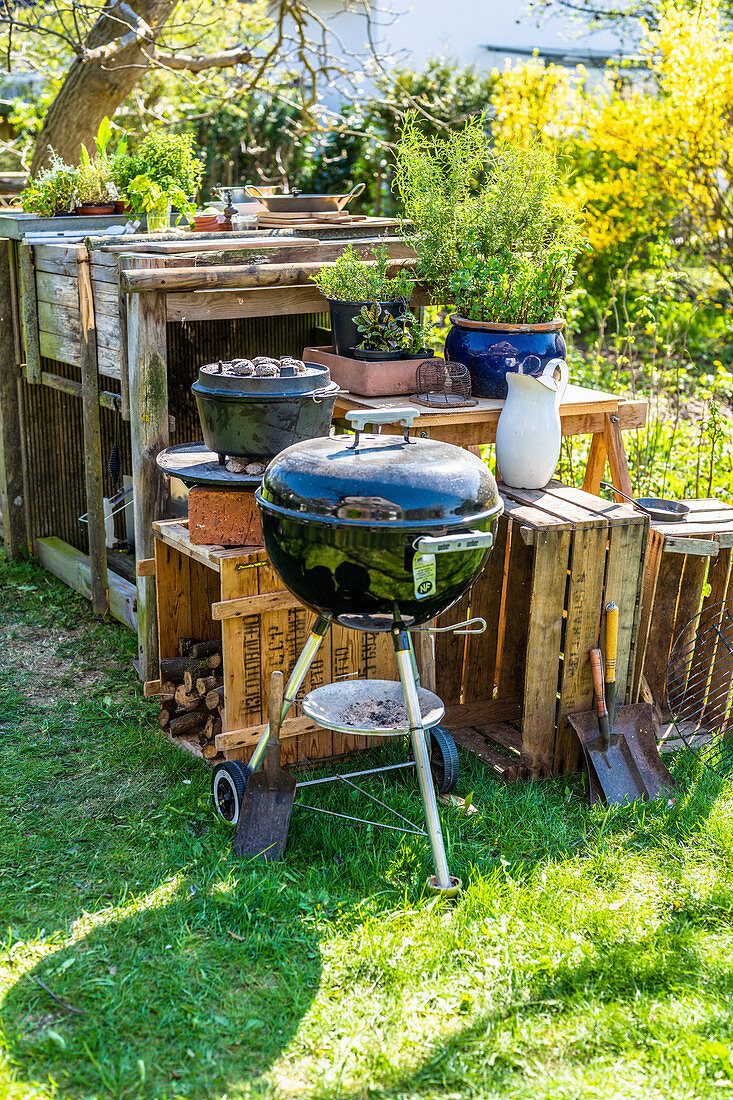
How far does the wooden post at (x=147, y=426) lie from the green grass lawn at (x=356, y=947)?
731 millimetres

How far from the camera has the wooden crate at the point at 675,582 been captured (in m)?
4.01

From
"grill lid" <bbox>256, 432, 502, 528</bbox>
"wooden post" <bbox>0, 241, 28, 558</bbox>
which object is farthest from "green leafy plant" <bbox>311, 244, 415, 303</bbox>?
"wooden post" <bbox>0, 241, 28, 558</bbox>

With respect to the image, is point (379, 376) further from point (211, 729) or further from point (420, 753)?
point (420, 753)

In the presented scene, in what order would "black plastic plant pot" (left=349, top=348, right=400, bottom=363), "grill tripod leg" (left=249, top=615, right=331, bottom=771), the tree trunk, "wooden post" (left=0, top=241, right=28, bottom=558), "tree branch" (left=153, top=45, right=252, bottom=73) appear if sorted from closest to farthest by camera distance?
"grill tripod leg" (left=249, top=615, right=331, bottom=771), "black plastic plant pot" (left=349, top=348, right=400, bottom=363), "wooden post" (left=0, top=241, right=28, bottom=558), the tree trunk, "tree branch" (left=153, top=45, right=252, bottom=73)

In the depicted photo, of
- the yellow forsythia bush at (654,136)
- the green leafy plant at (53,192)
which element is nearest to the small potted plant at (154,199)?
the green leafy plant at (53,192)

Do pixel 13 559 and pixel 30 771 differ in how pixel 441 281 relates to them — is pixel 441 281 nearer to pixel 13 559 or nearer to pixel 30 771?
pixel 30 771

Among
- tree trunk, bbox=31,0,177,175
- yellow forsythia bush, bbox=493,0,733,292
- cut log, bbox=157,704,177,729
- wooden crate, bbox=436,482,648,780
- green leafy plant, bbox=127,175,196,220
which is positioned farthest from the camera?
yellow forsythia bush, bbox=493,0,733,292

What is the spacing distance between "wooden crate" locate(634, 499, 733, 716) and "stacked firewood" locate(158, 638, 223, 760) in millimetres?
1630

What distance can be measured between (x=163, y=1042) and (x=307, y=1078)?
37 cm

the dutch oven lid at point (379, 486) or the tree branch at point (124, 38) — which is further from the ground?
the tree branch at point (124, 38)

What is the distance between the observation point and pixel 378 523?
281 cm

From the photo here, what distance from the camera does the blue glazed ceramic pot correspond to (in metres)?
4.17

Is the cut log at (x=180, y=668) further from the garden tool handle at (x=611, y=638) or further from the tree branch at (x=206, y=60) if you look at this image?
the tree branch at (x=206, y=60)

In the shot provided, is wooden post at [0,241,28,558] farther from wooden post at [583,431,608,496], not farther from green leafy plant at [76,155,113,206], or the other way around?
wooden post at [583,431,608,496]
